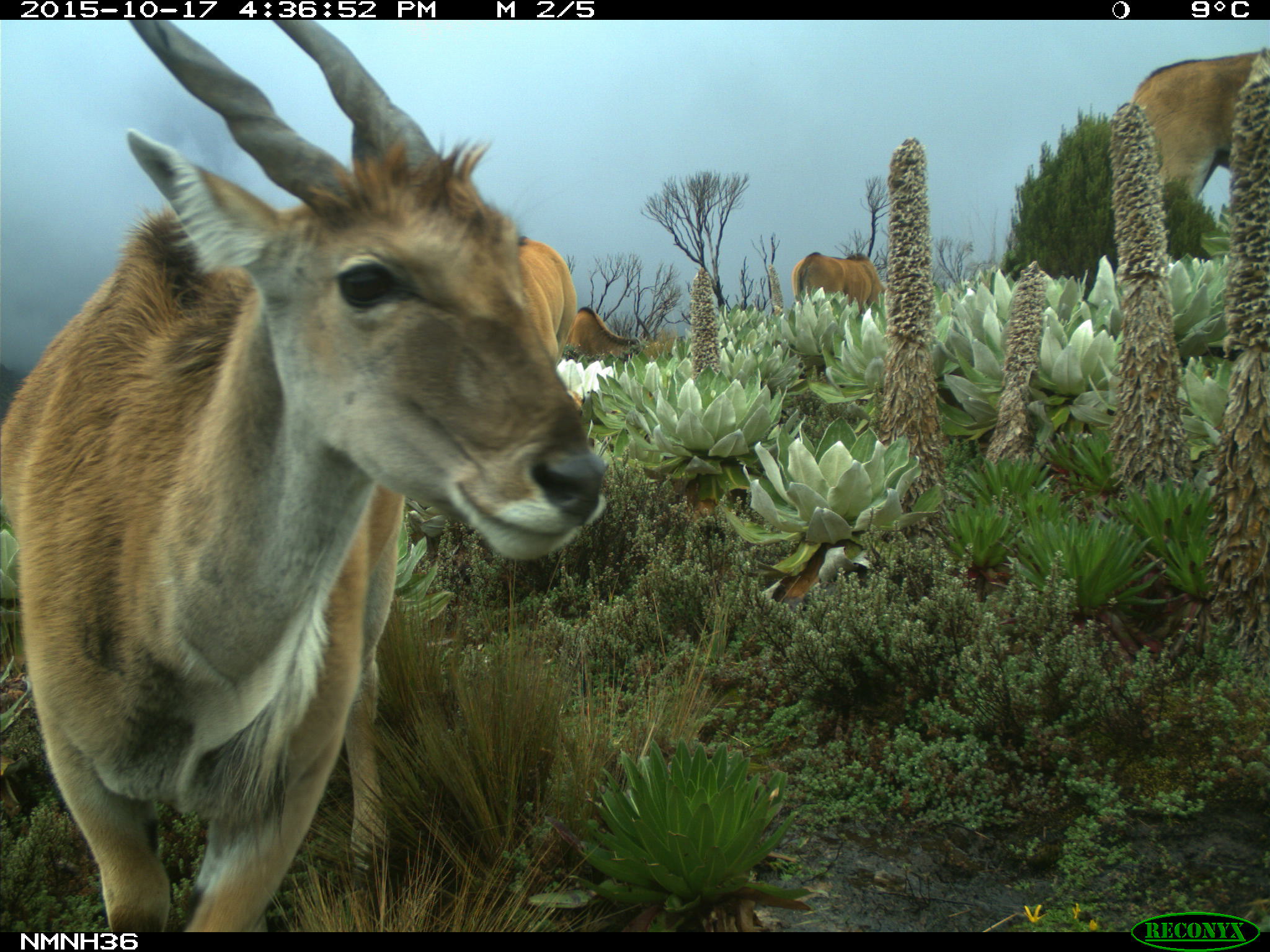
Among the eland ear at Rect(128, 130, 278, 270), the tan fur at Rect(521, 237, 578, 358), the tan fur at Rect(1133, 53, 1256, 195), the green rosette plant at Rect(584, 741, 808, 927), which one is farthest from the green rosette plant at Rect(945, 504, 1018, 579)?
the tan fur at Rect(1133, 53, 1256, 195)

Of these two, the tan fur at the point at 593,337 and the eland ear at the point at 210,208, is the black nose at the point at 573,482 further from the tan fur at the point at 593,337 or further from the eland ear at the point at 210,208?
the tan fur at the point at 593,337

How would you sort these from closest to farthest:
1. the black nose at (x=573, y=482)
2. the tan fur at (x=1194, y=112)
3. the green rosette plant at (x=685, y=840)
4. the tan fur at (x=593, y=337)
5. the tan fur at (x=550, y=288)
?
1. the black nose at (x=573, y=482)
2. the green rosette plant at (x=685, y=840)
3. the tan fur at (x=550, y=288)
4. the tan fur at (x=1194, y=112)
5. the tan fur at (x=593, y=337)

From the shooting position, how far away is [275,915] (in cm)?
234

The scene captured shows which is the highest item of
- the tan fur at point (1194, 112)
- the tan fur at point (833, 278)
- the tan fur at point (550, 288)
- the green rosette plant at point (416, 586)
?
the tan fur at point (1194, 112)

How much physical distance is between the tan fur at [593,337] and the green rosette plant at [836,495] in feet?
41.5

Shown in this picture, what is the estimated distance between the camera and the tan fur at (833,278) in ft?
59.5

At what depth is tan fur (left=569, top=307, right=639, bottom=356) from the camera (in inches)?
658

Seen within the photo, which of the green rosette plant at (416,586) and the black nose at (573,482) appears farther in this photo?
the green rosette plant at (416,586)

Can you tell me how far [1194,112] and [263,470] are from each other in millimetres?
12027
